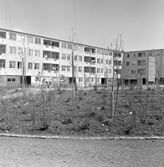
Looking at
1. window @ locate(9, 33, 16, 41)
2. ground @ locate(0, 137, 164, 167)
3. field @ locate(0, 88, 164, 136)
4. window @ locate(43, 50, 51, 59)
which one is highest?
window @ locate(9, 33, 16, 41)

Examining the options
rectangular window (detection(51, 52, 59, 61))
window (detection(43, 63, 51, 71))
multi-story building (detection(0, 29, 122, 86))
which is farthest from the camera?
rectangular window (detection(51, 52, 59, 61))

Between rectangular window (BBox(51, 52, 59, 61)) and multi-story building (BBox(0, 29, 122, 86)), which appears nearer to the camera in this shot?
multi-story building (BBox(0, 29, 122, 86))

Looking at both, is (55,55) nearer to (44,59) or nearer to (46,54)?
(46,54)

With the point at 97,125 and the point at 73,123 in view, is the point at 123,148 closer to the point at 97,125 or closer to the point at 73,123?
the point at 97,125

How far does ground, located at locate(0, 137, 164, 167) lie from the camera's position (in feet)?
18.4

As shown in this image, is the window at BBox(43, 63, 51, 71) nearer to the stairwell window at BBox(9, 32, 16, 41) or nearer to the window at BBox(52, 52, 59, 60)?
the window at BBox(52, 52, 59, 60)

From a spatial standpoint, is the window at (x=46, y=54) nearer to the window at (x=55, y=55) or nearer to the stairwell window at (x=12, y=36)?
the window at (x=55, y=55)

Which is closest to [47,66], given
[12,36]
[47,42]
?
[47,42]

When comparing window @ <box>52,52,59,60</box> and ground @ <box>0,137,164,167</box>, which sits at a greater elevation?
window @ <box>52,52,59,60</box>

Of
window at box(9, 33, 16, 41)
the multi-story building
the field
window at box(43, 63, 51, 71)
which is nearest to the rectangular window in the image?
the multi-story building

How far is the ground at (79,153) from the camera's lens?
221 inches

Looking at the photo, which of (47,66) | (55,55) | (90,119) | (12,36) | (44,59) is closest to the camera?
(90,119)

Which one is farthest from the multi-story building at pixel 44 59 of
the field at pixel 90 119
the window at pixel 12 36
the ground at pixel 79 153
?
the ground at pixel 79 153

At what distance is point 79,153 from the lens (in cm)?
646
